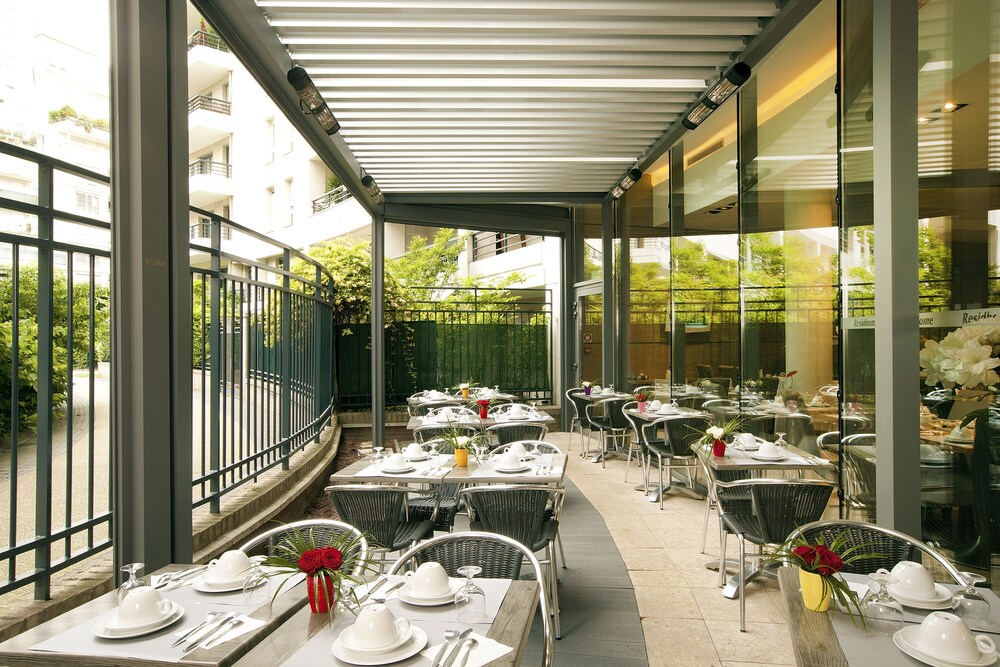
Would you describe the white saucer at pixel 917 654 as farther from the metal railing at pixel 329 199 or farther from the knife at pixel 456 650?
the metal railing at pixel 329 199

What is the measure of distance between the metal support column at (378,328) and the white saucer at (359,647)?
24.7 ft

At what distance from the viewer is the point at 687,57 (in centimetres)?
496

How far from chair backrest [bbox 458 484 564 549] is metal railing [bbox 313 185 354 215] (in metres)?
15.7

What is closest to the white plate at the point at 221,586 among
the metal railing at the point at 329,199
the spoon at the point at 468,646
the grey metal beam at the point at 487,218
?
the spoon at the point at 468,646

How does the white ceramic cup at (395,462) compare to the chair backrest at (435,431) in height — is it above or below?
above

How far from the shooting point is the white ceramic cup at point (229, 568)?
222cm

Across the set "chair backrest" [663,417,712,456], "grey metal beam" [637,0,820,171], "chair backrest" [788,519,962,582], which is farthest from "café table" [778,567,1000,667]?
"chair backrest" [663,417,712,456]

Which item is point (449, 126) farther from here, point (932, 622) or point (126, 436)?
point (932, 622)

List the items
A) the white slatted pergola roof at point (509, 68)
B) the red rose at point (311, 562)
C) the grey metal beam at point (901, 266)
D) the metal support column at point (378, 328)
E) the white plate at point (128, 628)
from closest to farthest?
1. the white plate at point (128, 628)
2. the red rose at point (311, 562)
3. the grey metal beam at point (901, 266)
4. the white slatted pergola roof at point (509, 68)
5. the metal support column at point (378, 328)

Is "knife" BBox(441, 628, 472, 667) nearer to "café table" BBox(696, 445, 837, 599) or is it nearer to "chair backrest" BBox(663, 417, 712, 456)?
"café table" BBox(696, 445, 837, 599)

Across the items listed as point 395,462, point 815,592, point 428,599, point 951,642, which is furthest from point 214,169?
point 951,642

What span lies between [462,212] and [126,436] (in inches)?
318

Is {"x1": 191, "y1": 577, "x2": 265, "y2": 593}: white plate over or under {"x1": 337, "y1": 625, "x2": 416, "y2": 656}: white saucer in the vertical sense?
under

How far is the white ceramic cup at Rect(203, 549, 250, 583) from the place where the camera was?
2219 mm
